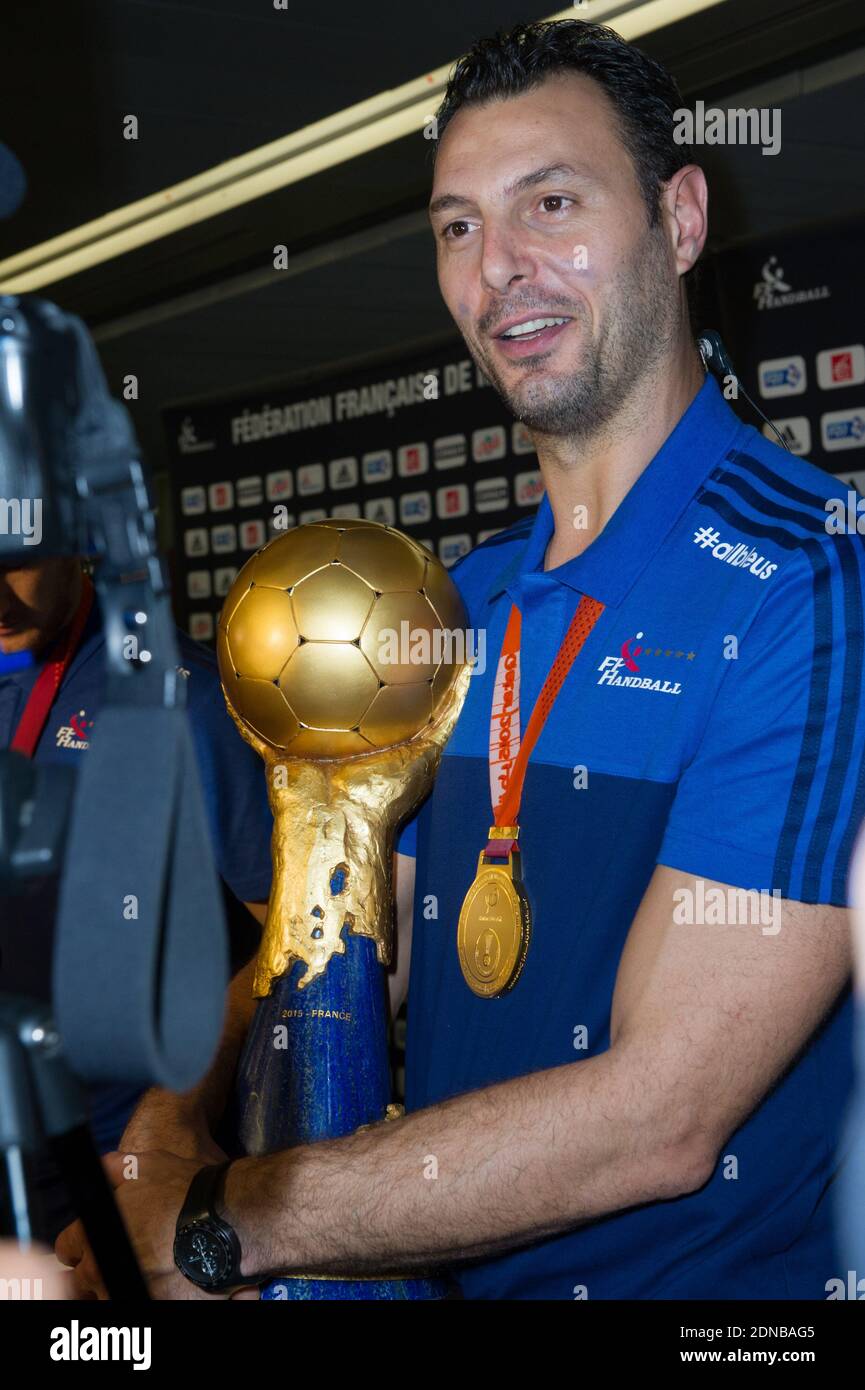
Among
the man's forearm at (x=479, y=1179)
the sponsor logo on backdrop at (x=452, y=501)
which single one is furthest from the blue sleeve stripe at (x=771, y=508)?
the sponsor logo on backdrop at (x=452, y=501)

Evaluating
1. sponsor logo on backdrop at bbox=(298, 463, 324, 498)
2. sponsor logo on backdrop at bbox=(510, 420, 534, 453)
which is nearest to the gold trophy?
sponsor logo on backdrop at bbox=(510, 420, 534, 453)

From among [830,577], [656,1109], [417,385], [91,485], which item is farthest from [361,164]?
[91,485]

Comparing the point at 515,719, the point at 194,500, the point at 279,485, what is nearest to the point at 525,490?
the point at 279,485

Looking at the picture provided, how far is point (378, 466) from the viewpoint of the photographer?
12.4 ft

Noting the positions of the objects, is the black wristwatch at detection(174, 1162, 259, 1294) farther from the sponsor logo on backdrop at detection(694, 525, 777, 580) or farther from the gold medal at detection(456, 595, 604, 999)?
the sponsor logo on backdrop at detection(694, 525, 777, 580)

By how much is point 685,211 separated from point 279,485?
9.21 ft

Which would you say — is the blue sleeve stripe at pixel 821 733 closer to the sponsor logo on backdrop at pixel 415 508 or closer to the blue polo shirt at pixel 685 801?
the blue polo shirt at pixel 685 801

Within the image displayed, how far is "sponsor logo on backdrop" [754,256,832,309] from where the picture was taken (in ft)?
9.50

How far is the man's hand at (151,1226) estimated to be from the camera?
99 centimetres

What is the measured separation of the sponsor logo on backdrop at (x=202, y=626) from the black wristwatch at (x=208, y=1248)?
11.0ft
